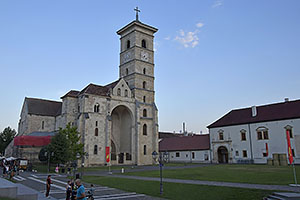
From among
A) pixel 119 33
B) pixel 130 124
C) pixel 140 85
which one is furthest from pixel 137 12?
pixel 130 124

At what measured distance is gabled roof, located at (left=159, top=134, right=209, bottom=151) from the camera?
57312mm

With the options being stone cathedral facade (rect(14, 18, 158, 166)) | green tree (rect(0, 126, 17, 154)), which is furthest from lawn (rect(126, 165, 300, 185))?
green tree (rect(0, 126, 17, 154))

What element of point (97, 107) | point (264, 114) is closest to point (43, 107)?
point (97, 107)

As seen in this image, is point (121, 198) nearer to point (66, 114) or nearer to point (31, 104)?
point (66, 114)

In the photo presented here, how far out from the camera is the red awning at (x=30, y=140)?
42.9 metres

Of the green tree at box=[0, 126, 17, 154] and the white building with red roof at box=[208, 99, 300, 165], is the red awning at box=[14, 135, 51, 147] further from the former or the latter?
the white building with red roof at box=[208, 99, 300, 165]

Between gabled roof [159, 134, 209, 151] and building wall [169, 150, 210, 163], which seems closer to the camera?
building wall [169, 150, 210, 163]

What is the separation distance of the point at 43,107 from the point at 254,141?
152 ft

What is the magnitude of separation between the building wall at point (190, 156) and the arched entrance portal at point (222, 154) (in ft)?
9.53

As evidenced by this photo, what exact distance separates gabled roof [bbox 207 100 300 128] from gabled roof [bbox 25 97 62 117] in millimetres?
36056

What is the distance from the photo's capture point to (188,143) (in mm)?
61438

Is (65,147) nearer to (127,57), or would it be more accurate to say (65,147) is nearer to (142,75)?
(142,75)

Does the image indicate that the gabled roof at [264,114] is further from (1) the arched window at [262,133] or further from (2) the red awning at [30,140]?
(2) the red awning at [30,140]

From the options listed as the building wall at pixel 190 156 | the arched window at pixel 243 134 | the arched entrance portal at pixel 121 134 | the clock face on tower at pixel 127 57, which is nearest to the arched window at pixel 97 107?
the arched entrance portal at pixel 121 134
